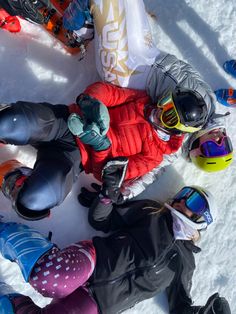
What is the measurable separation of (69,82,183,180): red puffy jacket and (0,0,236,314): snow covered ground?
279 mm

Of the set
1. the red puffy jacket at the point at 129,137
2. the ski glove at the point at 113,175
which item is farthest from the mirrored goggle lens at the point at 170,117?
the ski glove at the point at 113,175

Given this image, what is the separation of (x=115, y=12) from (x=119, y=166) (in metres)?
0.73

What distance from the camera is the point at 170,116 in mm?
2287

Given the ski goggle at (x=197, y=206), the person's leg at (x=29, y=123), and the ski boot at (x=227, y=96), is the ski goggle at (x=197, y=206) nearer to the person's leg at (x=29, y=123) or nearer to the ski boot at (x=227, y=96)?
the ski boot at (x=227, y=96)

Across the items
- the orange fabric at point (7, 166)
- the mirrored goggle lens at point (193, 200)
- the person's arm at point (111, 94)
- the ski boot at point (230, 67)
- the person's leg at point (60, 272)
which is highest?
the person's arm at point (111, 94)

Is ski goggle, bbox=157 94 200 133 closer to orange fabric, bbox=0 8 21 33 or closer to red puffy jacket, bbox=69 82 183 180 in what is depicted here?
red puffy jacket, bbox=69 82 183 180

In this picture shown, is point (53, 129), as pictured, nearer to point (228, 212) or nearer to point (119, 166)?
point (119, 166)

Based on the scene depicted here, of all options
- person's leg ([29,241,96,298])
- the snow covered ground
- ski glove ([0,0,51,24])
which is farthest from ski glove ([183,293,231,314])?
ski glove ([0,0,51,24])

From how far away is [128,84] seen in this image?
2.51 meters

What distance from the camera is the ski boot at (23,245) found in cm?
211

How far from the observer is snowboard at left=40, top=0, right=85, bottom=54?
239cm

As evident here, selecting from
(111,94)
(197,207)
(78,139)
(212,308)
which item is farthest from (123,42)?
(212,308)

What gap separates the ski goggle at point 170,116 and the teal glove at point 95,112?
327 mm

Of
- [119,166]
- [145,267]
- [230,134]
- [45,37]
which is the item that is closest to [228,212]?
[230,134]
